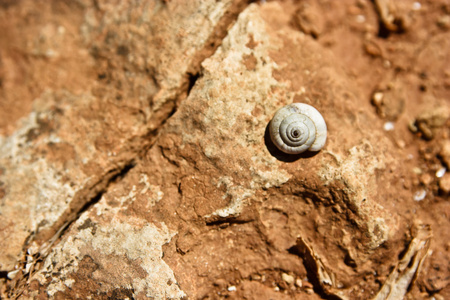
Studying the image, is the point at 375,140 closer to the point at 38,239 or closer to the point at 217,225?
the point at 217,225

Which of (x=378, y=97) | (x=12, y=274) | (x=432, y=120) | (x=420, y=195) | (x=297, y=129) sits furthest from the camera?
(x=378, y=97)

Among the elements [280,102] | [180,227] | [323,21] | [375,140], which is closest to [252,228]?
[180,227]

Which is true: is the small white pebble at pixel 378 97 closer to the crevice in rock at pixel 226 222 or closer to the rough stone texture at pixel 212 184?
the rough stone texture at pixel 212 184

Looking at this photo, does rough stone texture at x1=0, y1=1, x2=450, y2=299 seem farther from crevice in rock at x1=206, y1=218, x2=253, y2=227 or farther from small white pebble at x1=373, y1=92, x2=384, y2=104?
small white pebble at x1=373, y1=92, x2=384, y2=104

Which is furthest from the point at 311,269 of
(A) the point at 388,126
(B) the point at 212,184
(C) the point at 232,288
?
(A) the point at 388,126

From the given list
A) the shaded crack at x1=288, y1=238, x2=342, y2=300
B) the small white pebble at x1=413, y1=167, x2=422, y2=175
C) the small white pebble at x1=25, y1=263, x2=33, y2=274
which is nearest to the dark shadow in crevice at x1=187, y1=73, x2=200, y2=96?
the shaded crack at x1=288, y1=238, x2=342, y2=300

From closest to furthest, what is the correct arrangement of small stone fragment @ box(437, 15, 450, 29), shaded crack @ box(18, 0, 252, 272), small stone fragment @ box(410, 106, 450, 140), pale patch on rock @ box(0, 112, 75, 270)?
pale patch on rock @ box(0, 112, 75, 270) < shaded crack @ box(18, 0, 252, 272) < small stone fragment @ box(410, 106, 450, 140) < small stone fragment @ box(437, 15, 450, 29)

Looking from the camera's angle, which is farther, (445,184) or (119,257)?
(445,184)

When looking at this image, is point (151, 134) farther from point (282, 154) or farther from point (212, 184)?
point (282, 154)

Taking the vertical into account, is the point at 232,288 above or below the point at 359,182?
below
